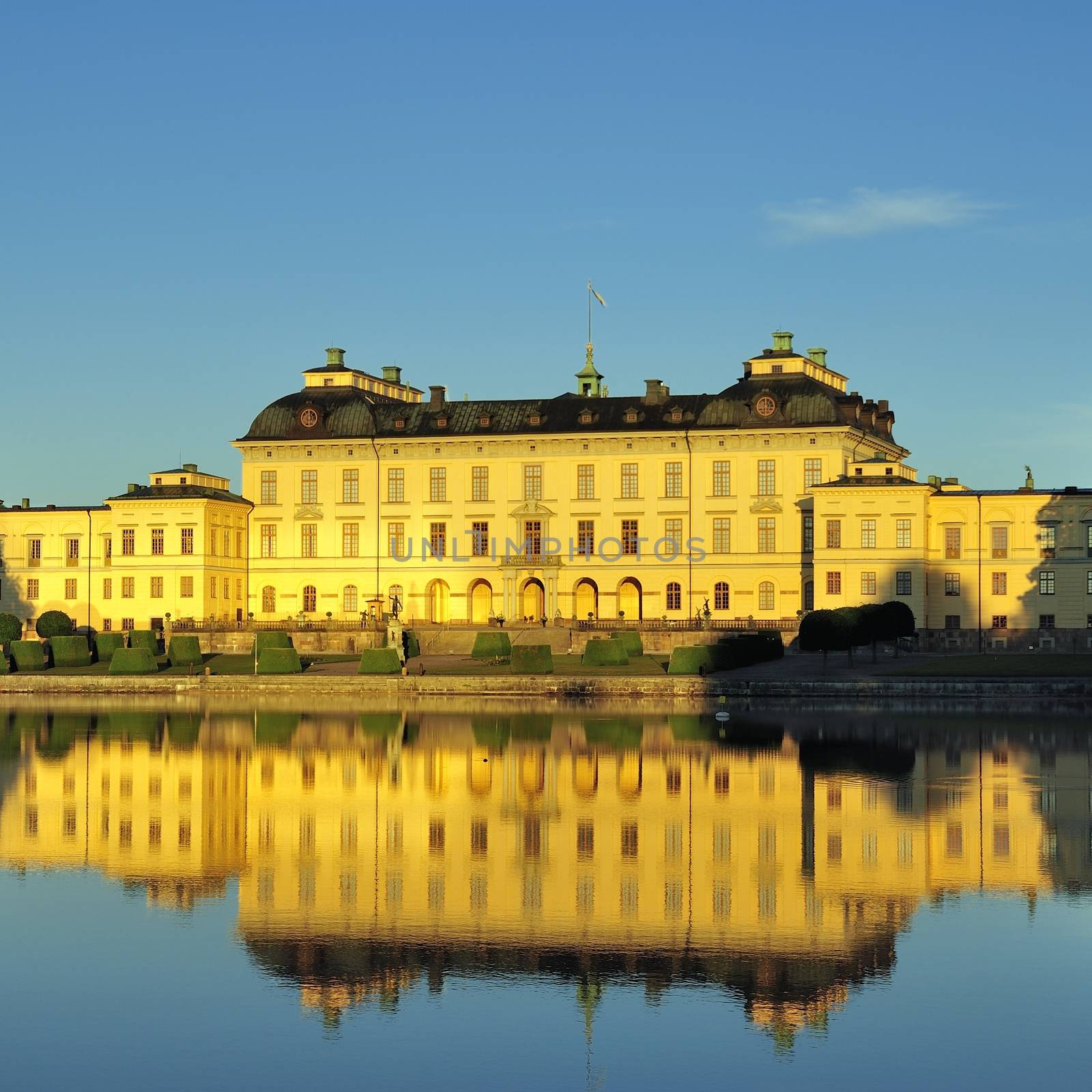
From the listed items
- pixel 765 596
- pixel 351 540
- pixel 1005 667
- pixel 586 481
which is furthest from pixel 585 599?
pixel 1005 667

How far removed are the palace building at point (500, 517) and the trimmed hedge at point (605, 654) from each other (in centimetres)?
1264

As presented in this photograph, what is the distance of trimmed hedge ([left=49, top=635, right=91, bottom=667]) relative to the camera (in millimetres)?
65438

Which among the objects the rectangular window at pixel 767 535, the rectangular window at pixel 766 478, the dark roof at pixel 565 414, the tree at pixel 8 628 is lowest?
the tree at pixel 8 628

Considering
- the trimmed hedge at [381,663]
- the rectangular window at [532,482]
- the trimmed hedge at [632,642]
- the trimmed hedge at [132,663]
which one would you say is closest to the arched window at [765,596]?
the trimmed hedge at [632,642]

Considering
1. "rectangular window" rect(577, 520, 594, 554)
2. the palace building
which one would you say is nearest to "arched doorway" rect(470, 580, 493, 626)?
the palace building

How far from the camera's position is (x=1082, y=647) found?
69.0 metres

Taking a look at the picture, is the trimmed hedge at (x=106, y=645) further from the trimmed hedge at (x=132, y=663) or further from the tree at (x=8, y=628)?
the tree at (x=8, y=628)

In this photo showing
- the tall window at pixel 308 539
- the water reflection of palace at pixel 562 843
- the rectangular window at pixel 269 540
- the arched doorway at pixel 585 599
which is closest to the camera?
the water reflection of palace at pixel 562 843

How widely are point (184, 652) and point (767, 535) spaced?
25.8 metres

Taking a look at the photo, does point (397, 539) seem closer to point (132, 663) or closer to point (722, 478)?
point (722, 478)

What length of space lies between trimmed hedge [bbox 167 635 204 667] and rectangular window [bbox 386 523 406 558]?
16.3m

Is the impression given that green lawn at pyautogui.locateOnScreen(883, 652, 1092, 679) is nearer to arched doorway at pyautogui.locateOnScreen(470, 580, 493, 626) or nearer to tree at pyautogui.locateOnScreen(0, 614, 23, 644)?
arched doorway at pyautogui.locateOnScreen(470, 580, 493, 626)

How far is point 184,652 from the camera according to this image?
66562 millimetres

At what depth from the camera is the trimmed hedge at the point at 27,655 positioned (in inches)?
2496
